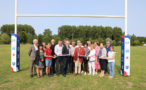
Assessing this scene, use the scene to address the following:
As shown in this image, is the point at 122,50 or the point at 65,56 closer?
the point at 65,56

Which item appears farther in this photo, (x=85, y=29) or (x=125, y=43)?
(x=85, y=29)

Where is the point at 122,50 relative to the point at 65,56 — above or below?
above

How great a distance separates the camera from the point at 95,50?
8281 mm

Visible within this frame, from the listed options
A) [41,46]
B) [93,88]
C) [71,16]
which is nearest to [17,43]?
[41,46]

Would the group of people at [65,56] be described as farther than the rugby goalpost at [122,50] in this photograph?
No

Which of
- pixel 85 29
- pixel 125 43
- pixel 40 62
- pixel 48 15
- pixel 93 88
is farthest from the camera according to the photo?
pixel 85 29

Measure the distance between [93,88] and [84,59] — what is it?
3.31m

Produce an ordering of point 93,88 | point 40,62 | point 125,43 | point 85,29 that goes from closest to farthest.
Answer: point 93,88
point 40,62
point 125,43
point 85,29

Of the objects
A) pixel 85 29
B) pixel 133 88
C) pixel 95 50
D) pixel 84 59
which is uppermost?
pixel 85 29

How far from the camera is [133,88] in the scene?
5887 mm

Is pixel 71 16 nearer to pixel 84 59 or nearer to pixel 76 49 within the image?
pixel 76 49

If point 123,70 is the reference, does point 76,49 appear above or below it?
above

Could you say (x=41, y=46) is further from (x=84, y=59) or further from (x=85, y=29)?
(x=85, y=29)

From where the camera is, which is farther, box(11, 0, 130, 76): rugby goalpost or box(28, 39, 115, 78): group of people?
box(11, 0, 130, 76): rugby goalpost
